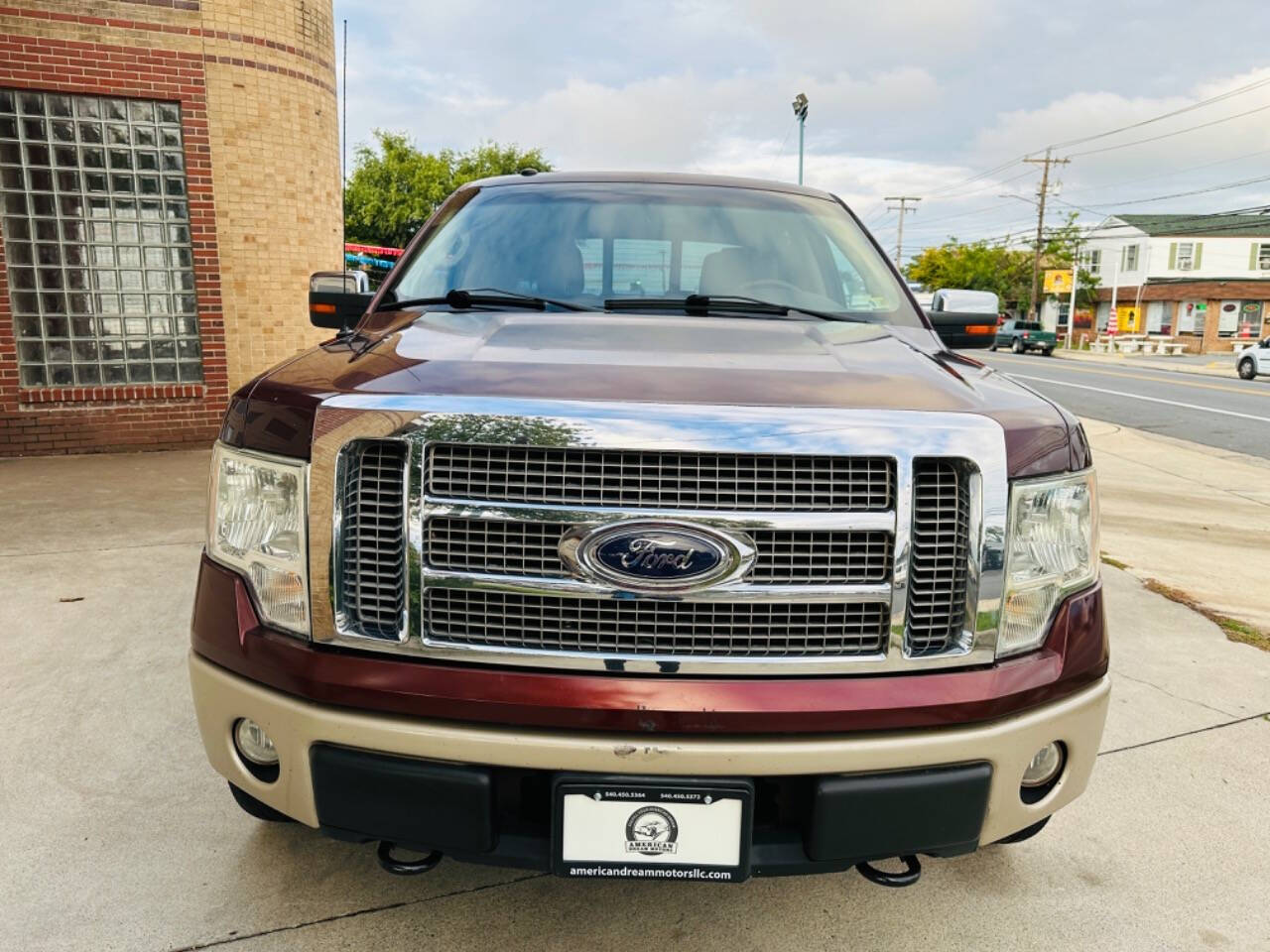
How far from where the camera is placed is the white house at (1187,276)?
179 ft

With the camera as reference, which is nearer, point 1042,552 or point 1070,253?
point 1042,552

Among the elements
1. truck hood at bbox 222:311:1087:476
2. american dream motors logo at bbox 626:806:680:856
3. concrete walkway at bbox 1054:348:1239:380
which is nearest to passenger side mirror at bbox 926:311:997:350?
truck hood at bbox 222:311:1087:476

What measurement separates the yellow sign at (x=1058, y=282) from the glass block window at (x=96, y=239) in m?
58.8

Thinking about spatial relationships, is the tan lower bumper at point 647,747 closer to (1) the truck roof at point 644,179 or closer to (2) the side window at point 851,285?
(2) the side window at point 851,285

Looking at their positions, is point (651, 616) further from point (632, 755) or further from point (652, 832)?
point (652, 832)

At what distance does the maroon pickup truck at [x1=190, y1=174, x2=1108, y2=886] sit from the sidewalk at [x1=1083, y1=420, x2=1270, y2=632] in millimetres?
3480

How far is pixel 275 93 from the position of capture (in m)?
8.38

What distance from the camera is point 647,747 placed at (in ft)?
5.38

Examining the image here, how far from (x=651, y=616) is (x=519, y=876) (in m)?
1.02

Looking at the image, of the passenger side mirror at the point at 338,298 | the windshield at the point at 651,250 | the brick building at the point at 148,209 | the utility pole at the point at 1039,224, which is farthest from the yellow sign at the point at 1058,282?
the passenger side mirror at the point at 338,298

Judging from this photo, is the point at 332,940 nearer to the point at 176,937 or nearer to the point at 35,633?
the point at 176,937

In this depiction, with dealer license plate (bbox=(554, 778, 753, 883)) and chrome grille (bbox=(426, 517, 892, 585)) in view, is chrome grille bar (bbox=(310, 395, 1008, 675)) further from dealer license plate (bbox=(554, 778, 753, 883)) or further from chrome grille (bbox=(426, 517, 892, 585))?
dealer license plate (bbox=(554, 778, 753, 883))

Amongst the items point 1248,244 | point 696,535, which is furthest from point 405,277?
point 1248,244

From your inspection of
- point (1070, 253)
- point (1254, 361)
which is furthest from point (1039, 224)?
point (1254, 361)
